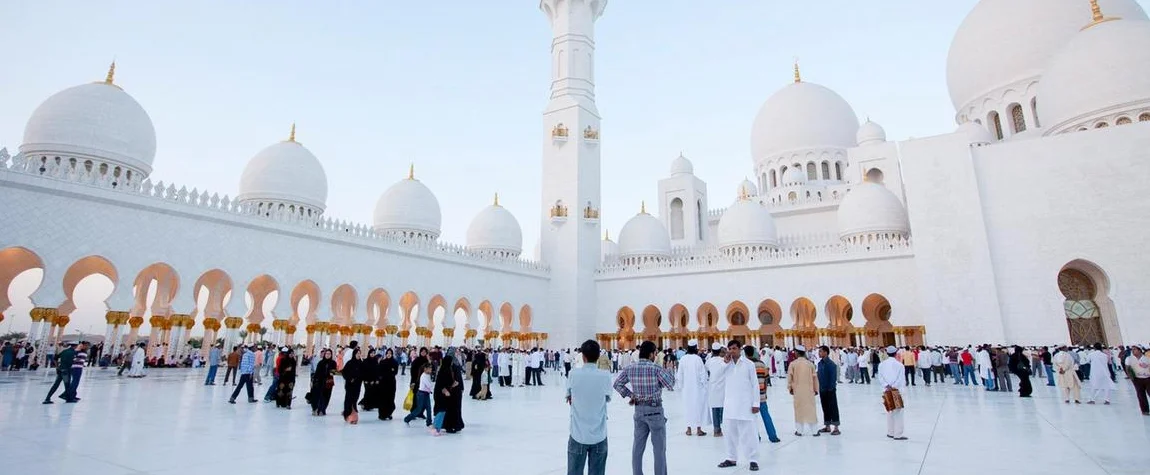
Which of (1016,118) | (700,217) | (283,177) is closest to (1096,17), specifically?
(1016,118)

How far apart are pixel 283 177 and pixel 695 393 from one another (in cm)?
1759

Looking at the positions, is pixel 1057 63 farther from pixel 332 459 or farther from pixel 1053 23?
pixel 332 459

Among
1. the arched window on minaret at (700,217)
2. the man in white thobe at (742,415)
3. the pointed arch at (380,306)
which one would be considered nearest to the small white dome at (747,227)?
the arched window on minaret at (700,217)

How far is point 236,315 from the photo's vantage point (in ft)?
50.7

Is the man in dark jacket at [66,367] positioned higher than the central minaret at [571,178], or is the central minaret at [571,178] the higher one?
the central minaret at [571,178]

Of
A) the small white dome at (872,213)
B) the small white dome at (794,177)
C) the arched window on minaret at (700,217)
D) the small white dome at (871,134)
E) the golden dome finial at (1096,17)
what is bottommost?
the small white dome at (872,213)

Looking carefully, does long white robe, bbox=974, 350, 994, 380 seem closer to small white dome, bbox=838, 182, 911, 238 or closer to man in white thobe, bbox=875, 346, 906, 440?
man in white thobe, bbox=875, 346, 906, 440

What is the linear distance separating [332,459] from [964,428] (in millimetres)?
6416

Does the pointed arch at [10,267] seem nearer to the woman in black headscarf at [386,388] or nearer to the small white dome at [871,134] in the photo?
the woman in black headscarf at [386,388]

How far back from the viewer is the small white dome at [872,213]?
22.1m

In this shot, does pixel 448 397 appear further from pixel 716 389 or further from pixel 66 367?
pixel 66 367

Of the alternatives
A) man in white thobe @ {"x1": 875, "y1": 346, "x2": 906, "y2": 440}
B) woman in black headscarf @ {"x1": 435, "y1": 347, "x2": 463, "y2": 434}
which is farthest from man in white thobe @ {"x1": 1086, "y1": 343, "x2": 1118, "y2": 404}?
woman in black headscarf @ {"x1": 435, "y1": 347, "x2": 463, "y2": 434}

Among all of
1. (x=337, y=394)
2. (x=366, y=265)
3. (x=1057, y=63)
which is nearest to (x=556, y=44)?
(x=366, y=265)

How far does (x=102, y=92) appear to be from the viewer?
53.6ft
